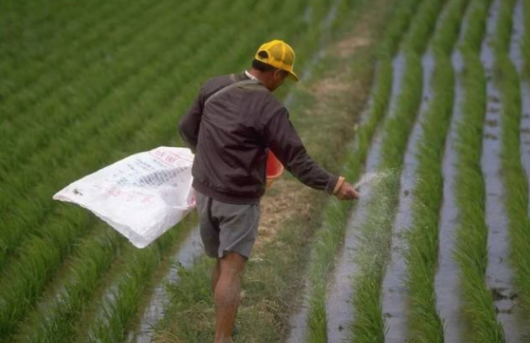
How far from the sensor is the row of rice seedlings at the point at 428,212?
400cm

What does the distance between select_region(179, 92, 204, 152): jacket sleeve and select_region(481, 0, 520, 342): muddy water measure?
56.2 inches

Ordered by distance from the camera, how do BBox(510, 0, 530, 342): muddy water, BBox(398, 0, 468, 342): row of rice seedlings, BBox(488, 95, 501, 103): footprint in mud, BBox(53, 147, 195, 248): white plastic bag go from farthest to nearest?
BBox(488, 95, 501, 103): footprint in mud < BBox(510, 0, 530, 342): muddy water < BBox(398, 0, 468, 342): row of rice seedlings < BBox(53, 147, 195, 248): white plastic bag

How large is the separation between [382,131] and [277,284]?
247 centimetres

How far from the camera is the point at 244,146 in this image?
357 cm

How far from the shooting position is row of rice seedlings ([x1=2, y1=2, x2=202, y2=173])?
6223mm

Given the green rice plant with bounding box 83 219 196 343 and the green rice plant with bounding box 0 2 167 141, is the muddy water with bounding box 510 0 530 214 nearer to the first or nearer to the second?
the green rice plant with bounding box 83 219 196 343

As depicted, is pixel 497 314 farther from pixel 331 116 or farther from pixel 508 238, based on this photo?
pixel 331 116

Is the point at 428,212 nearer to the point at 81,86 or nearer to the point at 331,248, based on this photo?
the point at 331,248

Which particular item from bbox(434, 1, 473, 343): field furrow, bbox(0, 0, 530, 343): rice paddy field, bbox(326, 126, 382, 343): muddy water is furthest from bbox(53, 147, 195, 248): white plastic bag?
bbox(434, 1, 473, 343): field furrow

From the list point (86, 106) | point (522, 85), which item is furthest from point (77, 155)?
point (522, 85)

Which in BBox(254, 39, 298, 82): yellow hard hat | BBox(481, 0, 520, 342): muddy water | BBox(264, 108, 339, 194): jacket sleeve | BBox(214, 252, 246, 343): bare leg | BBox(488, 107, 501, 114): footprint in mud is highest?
BBox(254, 39, 298, 82): yellow hard hat

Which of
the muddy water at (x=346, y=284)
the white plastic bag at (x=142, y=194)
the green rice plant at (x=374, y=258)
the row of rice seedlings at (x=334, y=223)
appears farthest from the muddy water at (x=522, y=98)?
the white plastic bag at (x=142, y=194)

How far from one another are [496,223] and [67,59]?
4.50 meters

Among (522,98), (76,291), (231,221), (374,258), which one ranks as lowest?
(522,98)
